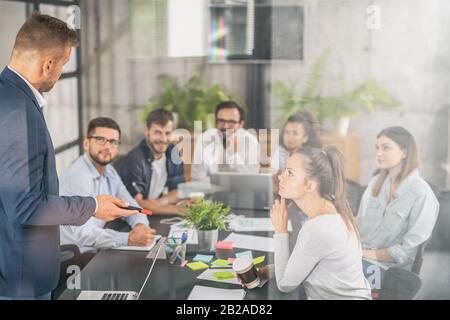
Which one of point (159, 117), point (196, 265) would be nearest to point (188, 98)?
point (159, 117)

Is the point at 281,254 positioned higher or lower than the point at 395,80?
lower

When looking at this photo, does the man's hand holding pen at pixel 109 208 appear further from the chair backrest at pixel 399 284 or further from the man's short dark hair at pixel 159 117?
the chair backrest at pixel 399 284

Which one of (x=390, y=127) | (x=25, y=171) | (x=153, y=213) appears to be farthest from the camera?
(x=153, y=213)

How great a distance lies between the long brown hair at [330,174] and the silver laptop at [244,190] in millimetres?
214

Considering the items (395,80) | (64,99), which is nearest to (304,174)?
(395,80)

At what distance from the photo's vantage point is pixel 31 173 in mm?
2730

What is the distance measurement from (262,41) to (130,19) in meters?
0.63

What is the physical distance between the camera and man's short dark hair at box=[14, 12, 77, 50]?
111 inches

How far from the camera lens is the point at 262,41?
2959 mm

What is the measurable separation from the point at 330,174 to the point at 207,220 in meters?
0.63

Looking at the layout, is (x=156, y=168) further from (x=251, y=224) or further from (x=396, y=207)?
(x=396, y=207)
